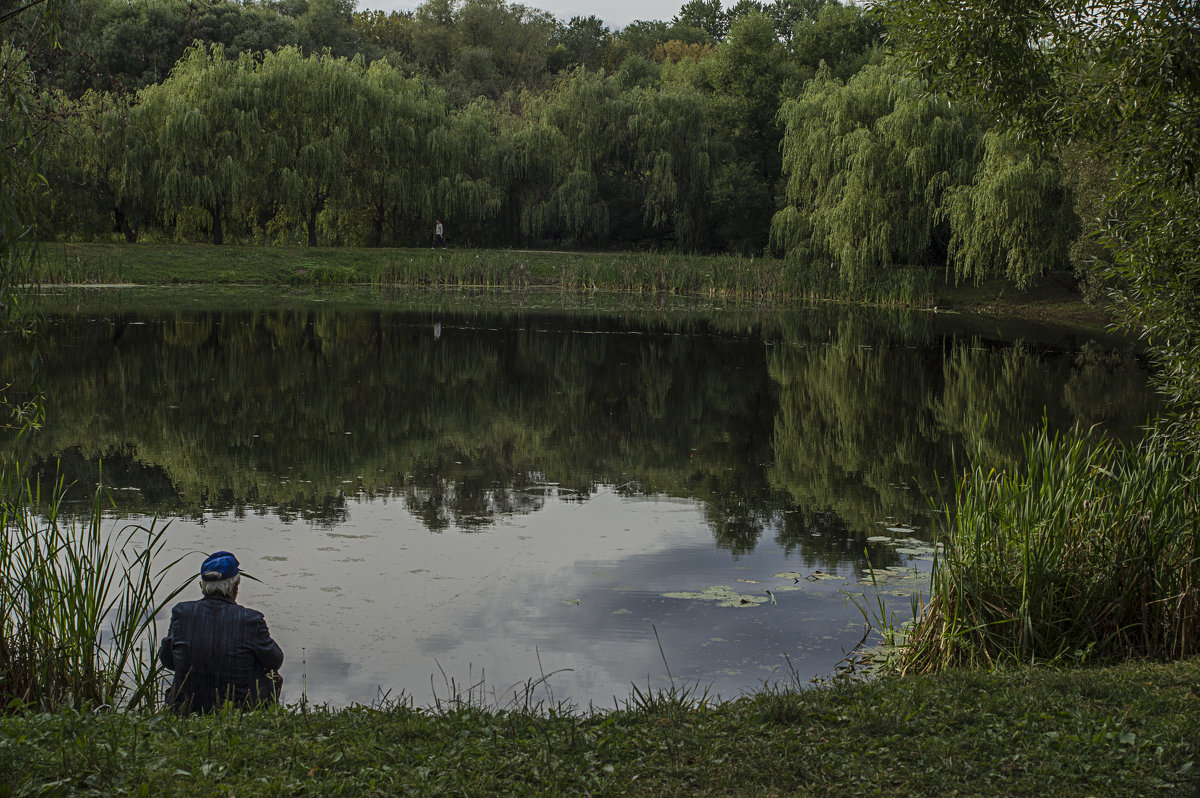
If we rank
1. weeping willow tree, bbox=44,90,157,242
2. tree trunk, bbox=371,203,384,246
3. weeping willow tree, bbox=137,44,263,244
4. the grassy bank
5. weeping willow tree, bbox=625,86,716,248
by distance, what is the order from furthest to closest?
weeping willow tree, bbox=625,86,716,248
tree trunk, bbox=371,203,384,246
weeping willow tree, bbox=137,44,263,244
the grassy bank
weeping willow tree, bbox=44,90,157,242

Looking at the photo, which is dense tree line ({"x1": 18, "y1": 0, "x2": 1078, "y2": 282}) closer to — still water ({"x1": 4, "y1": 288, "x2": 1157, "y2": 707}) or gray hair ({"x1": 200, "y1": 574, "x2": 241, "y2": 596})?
still water ({"x1": 4, "y1": 288, "x2": 1157, "y2": 707})

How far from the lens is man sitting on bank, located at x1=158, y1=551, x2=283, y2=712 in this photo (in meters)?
5.61

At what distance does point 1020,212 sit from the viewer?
33750 millimetres

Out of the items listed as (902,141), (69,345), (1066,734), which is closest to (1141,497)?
(1066,734)

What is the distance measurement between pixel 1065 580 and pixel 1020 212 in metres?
29.2

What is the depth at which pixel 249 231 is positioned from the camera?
5034 cm

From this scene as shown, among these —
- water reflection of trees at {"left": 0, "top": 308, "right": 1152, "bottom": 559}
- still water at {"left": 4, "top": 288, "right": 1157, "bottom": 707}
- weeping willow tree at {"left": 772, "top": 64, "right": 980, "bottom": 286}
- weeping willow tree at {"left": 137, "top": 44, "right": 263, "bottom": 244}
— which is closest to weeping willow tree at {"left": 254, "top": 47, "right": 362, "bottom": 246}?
weeping willow tree at {"left": 137, "top": 44, "right": 263, "bottom": 244}

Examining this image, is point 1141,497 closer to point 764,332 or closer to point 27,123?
point 27,123

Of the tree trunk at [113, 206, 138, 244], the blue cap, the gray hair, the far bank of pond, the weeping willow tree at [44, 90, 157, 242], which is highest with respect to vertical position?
the weeping willow tree at [44, 90, 157, 242]

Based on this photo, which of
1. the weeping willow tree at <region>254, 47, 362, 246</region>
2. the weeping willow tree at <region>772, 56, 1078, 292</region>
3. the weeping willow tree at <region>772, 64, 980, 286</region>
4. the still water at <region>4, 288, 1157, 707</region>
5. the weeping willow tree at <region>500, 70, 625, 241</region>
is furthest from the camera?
the weeping willow tree at <region>500, 70, 625, 241</region>

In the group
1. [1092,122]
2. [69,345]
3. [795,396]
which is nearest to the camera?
[1092,122]

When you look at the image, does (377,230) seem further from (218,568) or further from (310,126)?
(218,568)

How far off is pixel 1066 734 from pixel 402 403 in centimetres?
1294

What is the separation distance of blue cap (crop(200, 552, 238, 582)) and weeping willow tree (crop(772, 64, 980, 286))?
34.6 m
